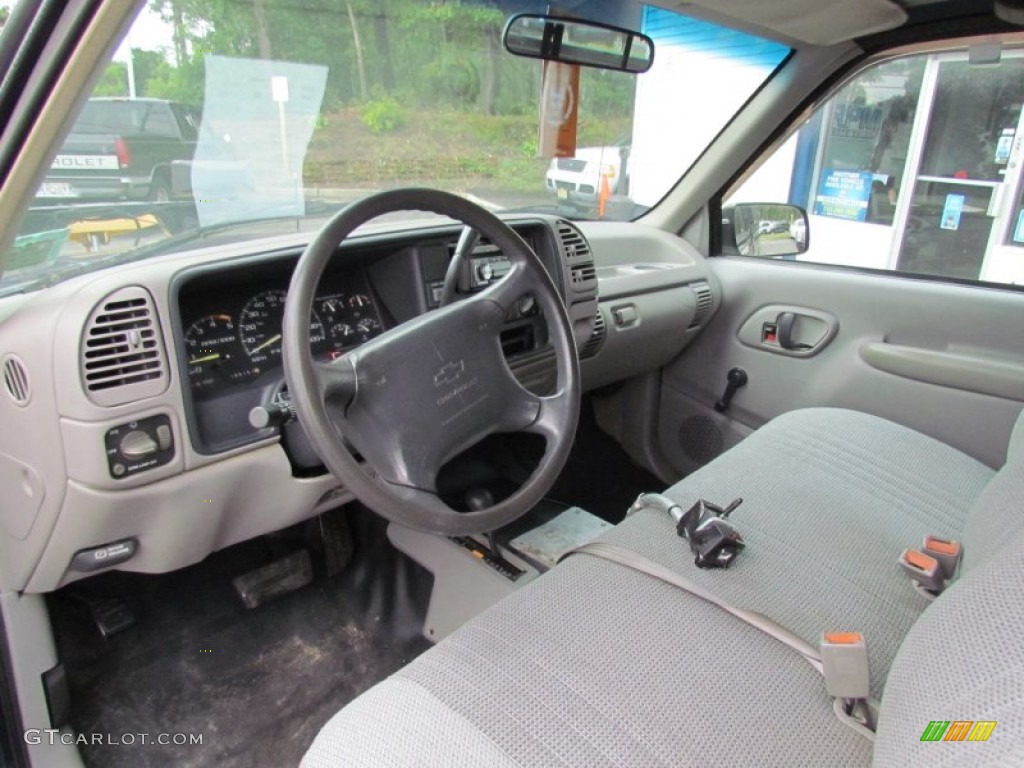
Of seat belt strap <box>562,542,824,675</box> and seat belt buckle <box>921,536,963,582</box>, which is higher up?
seat belt buckle <box>921,536,963,582</box>

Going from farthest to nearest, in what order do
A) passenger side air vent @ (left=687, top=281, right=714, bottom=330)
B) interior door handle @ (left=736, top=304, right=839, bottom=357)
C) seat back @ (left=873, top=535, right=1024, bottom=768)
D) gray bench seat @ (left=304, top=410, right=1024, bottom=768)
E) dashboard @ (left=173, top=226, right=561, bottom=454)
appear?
1. passenger side air vent @ (left=687, top=281, right=714, bottom=330)
2. interior door handle @ (left=736, top=304, right=839, bottom=357)
3. dashboard @ (left=173, top=226, right=561, bottom=454)
4. gray bench seat @ (left=304, top=410, right=1024, bottom=768)
5. seat back @ (left=873, top=535, right=1024, bottom=768)

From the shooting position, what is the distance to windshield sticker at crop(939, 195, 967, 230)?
2.12 meters

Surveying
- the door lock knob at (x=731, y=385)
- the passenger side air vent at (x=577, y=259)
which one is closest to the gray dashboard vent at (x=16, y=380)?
the passenger side air vent at (x=577, y=259)

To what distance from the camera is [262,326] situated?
1514 millimetres

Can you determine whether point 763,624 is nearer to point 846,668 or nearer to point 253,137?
point 846,668

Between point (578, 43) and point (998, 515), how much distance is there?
158 cm

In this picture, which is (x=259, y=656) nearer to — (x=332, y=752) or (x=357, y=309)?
(x=357, y=309)

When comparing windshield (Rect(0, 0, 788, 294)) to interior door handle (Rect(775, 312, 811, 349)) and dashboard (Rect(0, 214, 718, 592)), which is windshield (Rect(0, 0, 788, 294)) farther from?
interior door handle (Rect(775, 312, 811, 349))

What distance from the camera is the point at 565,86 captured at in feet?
6.88

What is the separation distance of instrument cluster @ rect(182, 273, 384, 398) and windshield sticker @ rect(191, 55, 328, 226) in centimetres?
21

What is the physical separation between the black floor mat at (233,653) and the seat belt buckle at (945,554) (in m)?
1.30

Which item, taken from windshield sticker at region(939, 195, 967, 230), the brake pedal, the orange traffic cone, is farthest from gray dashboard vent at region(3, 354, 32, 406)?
windshield sticker at region(939, 195, 967, 230)

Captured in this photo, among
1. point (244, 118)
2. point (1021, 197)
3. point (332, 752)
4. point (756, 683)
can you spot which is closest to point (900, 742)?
point (756, 683)

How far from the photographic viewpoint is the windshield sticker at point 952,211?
212cm
